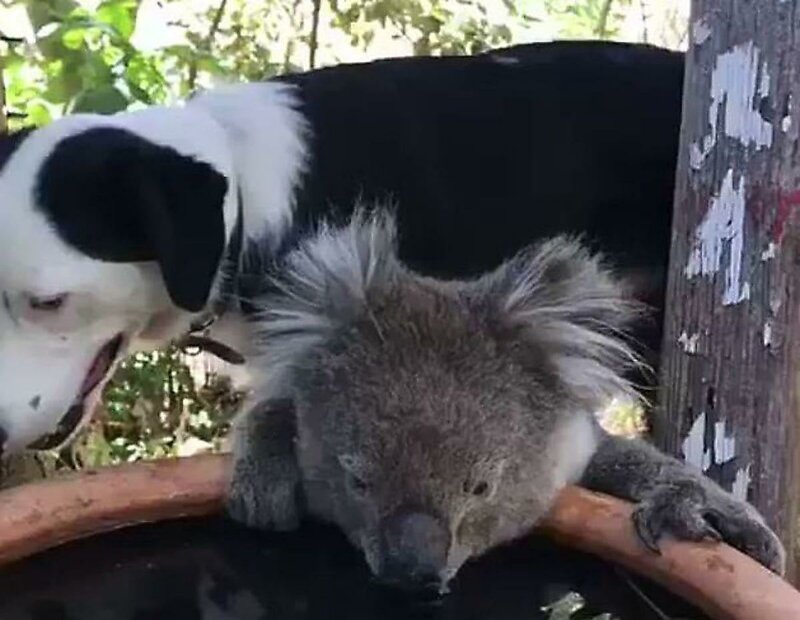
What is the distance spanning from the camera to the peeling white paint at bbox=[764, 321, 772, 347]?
152cm

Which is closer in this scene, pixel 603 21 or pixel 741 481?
pixel 741 481

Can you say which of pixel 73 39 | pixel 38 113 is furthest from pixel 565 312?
pixel 38 113

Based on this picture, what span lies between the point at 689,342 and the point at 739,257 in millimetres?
99

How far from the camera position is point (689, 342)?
1.56 metres

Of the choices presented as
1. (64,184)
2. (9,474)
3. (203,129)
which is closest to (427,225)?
(203,129)

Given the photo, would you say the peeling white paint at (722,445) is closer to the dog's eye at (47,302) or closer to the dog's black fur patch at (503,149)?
the dog's black fur patch at (503,149)

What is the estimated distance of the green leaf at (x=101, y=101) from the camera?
1873 millimetres

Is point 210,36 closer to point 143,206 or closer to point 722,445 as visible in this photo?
point 143,206

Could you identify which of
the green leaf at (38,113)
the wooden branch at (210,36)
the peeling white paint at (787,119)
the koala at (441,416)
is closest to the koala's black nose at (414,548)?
the koala at (441,416)

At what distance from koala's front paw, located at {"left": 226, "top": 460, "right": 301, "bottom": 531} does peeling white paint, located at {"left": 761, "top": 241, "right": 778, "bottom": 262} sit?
0.49 m

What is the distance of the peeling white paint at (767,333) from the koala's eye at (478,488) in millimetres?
407

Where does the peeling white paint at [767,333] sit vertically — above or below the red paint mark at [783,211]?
below

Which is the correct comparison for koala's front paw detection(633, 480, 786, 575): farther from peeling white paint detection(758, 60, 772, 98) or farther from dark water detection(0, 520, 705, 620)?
peeling white paint detection(758, 60, 772, 98)

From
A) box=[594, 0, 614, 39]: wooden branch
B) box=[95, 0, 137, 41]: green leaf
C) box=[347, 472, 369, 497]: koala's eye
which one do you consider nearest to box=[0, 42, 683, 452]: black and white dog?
box=[95, 0, 137, 41]: green leaf
